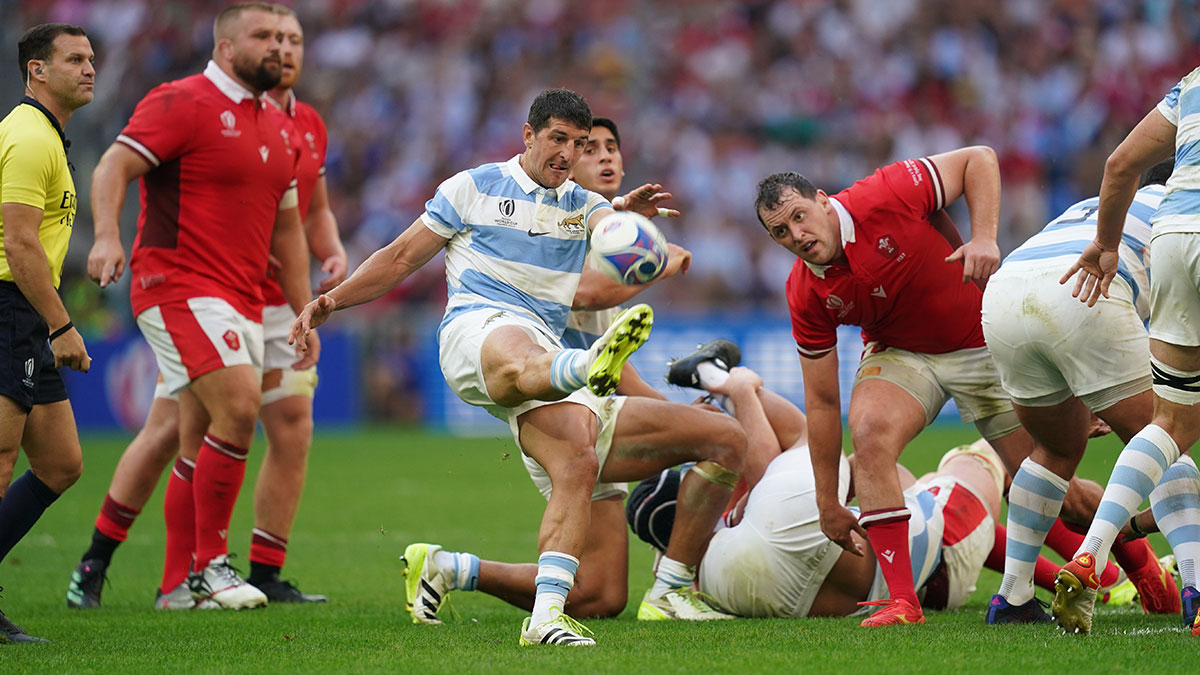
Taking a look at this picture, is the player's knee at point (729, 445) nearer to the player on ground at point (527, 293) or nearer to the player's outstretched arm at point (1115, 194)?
the player on ground at point (527, 293)

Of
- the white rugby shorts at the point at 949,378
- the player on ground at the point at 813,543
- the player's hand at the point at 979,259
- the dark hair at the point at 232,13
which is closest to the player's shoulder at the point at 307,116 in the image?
the dark hair at the point at 232,13

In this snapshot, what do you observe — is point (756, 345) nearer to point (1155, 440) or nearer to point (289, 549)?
point (289, 549)

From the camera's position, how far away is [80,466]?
5.67 metres

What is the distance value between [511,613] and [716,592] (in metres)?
1.08

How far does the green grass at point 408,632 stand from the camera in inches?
170

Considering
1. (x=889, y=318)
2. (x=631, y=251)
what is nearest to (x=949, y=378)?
(x=889, y=318)

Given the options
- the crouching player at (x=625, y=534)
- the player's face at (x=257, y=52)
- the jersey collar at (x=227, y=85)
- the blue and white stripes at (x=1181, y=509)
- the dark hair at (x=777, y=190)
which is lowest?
the crouching player at (x=625, y=534)

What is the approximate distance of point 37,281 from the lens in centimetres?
516

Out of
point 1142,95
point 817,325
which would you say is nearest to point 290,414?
point 817,325

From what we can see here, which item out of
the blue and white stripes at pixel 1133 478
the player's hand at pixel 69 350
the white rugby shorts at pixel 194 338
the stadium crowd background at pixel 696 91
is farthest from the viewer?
the stadium crowd background at pixel 696 91

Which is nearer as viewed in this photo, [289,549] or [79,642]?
[79,642]

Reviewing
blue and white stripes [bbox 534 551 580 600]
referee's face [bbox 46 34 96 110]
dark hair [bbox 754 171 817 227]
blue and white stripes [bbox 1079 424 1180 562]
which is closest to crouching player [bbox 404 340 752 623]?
blue and white stripes [bbox 534 551 580 600]

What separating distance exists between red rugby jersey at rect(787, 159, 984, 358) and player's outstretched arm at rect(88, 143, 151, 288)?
10.6 feet

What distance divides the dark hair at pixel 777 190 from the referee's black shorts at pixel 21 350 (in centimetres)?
297
